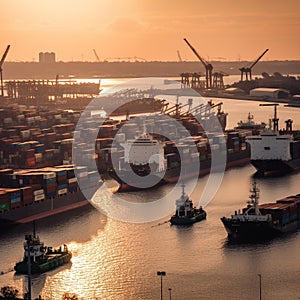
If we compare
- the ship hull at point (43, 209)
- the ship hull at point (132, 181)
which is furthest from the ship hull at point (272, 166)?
the ship hull at point (43, 209)

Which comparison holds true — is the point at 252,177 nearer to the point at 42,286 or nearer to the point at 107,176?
the point at 107,176

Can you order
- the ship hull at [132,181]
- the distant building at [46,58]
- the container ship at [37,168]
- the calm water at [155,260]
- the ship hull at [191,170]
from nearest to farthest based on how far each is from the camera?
the calm water at [155,260], the container ship at [37,168], the ship hull at [132,181], the ship hull at [191,170], the distant building at [46,58]

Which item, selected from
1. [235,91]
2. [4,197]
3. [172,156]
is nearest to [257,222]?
[4,197]

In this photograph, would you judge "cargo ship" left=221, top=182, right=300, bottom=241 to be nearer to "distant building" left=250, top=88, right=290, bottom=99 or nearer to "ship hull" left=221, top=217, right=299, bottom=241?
"ship hull" left=221, top=217, right=299, bottom=241

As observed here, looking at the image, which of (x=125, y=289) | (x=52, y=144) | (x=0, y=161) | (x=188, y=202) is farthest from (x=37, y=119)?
(x=125, y=289)

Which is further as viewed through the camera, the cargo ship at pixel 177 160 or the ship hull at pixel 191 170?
the cargo ship at pixel 177 160

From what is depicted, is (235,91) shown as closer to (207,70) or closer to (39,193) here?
(207,70)

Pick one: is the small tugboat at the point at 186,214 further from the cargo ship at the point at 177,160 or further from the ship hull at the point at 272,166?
the ship hull at the point at 272,166
